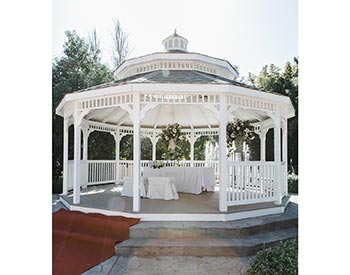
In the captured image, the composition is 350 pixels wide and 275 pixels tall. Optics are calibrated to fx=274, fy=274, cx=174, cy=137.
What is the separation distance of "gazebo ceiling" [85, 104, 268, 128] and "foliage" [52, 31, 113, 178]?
3.57 m

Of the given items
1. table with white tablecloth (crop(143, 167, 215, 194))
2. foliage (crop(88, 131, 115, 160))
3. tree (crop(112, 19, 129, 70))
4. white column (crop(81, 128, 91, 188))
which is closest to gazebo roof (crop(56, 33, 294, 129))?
white column (crop(81, 128, 91, 188))

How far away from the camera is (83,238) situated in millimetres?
5164

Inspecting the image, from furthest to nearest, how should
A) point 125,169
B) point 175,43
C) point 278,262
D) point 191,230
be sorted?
point 125,169, point 175,43, point 191,230, point 278,262

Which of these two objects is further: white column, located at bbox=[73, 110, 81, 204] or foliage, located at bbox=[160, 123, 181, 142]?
foliage, located at bbox=[160, 123, 181, 142]

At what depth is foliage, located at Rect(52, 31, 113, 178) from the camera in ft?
40.4

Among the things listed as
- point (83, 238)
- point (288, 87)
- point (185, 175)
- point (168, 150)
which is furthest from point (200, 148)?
point (83, 238)

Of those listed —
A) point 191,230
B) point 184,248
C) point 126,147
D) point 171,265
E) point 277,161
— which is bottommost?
point 171,265

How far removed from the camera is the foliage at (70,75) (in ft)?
40.4

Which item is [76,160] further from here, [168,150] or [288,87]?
[288,87]

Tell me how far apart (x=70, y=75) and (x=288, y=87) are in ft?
37.8

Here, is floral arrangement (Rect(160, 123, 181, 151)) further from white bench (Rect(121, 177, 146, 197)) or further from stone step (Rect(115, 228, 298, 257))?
stone step (Rect(115, 228, 298, 257))
